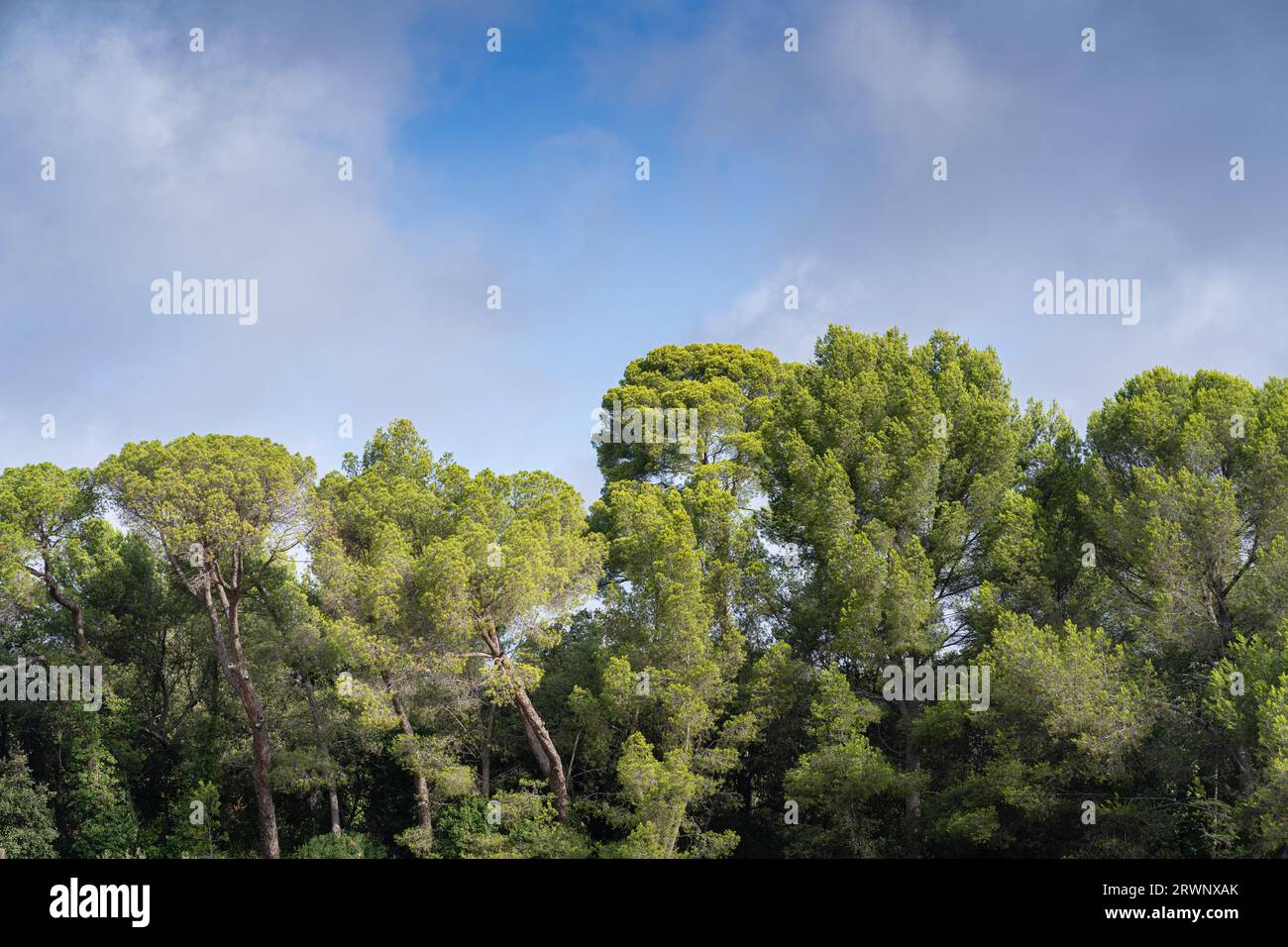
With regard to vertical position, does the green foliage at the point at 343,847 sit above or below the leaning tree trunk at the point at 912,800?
below

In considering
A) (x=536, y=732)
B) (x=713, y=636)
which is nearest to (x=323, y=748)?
(x=536, y=732)

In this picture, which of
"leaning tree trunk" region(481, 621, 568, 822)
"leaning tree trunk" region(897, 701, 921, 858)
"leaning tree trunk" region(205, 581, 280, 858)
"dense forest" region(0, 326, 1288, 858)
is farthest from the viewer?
"leaning tree trunk" region(205, 581, 280, 858)

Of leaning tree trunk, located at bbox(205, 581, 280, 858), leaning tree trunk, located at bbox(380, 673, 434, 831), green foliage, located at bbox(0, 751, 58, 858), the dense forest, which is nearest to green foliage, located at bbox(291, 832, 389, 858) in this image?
the dense forest

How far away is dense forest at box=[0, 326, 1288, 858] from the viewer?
20734 millimetres

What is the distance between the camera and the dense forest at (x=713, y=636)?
68.0 ft

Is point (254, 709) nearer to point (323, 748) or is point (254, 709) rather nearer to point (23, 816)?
point (323, 748)

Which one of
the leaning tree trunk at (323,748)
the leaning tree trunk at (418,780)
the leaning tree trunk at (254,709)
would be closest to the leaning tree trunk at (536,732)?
the leaning tree trunk at (418,780)

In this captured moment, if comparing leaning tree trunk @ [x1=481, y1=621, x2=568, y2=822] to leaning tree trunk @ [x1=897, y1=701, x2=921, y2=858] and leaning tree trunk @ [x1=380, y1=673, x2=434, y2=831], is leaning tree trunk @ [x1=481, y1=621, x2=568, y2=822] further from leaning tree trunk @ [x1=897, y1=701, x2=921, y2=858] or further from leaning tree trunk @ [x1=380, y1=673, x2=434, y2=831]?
leaning tree trunk @ [x1=897, y1=701, x2=921, y2=858]

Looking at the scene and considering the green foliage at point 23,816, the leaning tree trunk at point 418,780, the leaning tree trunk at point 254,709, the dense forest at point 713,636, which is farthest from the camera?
the green foliage at point 23,816

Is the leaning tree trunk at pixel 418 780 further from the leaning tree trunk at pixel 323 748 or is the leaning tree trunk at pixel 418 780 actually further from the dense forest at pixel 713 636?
the leaning tree trunk at pixel 323 748

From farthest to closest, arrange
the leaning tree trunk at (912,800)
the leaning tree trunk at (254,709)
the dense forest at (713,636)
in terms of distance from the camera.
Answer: the leaning tree trunk at (254,709)
the leaning tree trunk at (912,800)
the dense forest at (713,636)

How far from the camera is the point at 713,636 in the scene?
2544 cm
